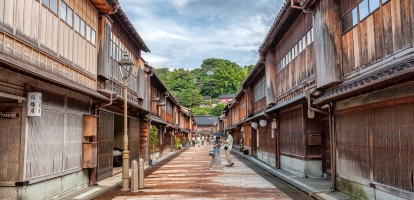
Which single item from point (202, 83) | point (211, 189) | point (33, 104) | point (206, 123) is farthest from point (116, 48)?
point (202, 83)

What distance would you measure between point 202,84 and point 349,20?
408 ft

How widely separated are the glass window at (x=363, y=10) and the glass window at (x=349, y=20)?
1.11ft

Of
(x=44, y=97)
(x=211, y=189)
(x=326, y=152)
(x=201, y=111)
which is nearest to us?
(x=44, y=97)

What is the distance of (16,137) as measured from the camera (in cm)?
1012

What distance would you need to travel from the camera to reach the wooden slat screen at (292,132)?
18.6 metres

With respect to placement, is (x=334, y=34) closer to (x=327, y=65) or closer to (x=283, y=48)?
(x=327, y=65)

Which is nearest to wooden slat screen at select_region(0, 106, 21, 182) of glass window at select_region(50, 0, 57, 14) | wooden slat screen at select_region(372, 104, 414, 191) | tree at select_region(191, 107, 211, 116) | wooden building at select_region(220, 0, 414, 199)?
glass window at select_region(50, 0, 57, 14)

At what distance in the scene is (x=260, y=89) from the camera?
32031mm

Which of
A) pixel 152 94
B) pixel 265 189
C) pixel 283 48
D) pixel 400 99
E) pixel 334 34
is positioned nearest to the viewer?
pixel 400 99

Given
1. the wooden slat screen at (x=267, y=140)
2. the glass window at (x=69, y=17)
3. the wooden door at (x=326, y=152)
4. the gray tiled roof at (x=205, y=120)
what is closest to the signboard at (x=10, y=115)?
the glass window at (x=69, y=17)

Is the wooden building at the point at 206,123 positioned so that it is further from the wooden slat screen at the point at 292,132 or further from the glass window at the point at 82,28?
the glass window at the point at 82,28

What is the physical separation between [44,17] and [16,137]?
3686mm

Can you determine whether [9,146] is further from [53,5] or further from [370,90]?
[370,90]

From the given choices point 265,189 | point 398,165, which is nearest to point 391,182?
point 398,165
